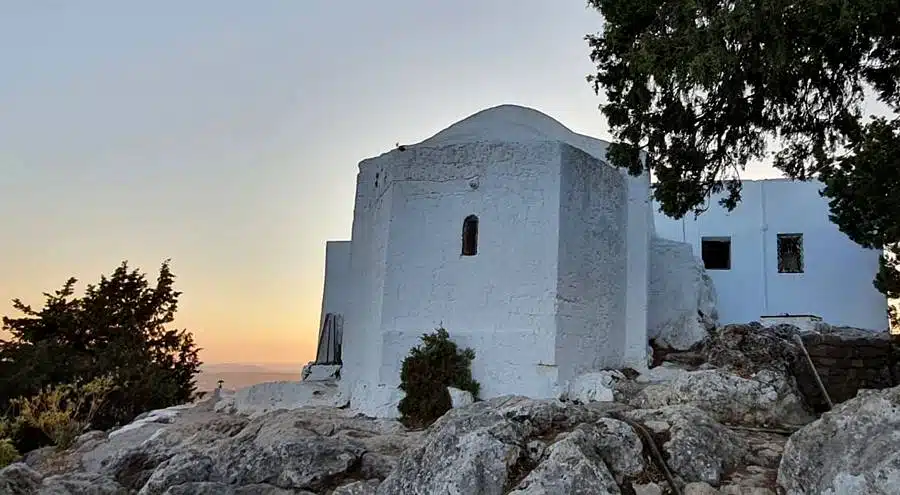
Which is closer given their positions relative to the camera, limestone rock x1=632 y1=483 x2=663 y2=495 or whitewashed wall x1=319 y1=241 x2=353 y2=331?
limestone rock x1=632 y1=483 x2=663 y2=495

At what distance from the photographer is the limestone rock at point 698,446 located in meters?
5.64

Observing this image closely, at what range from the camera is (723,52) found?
7.27 m

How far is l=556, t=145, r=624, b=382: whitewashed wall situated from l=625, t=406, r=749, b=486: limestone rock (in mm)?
6655

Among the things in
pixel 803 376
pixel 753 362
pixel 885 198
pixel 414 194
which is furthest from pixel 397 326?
pixel 885 198

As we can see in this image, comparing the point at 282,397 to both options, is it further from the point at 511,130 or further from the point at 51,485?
the point at 511,130

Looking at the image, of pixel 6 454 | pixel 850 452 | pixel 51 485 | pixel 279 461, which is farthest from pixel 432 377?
pixel 850 452

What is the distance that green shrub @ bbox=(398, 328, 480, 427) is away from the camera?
12.7m

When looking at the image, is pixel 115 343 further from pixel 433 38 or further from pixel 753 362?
pixel 753 362

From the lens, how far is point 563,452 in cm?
555

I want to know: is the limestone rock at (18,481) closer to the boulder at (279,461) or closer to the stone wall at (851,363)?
the boulder at (279,461)

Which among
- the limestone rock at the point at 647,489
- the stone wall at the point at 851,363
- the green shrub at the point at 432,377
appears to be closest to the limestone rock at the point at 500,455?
the limestone rock at the point at 647,489

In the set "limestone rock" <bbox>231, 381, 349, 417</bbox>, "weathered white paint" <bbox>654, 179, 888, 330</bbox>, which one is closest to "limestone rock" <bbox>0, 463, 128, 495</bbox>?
"limestone rock" <bbox>231, 381, 349, 417</bbox>

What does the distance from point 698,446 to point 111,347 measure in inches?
674

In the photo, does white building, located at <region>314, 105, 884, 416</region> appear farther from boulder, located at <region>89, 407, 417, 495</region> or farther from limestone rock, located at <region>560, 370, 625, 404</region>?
boulder, located at <region>89, 407, 417, 495</region>
